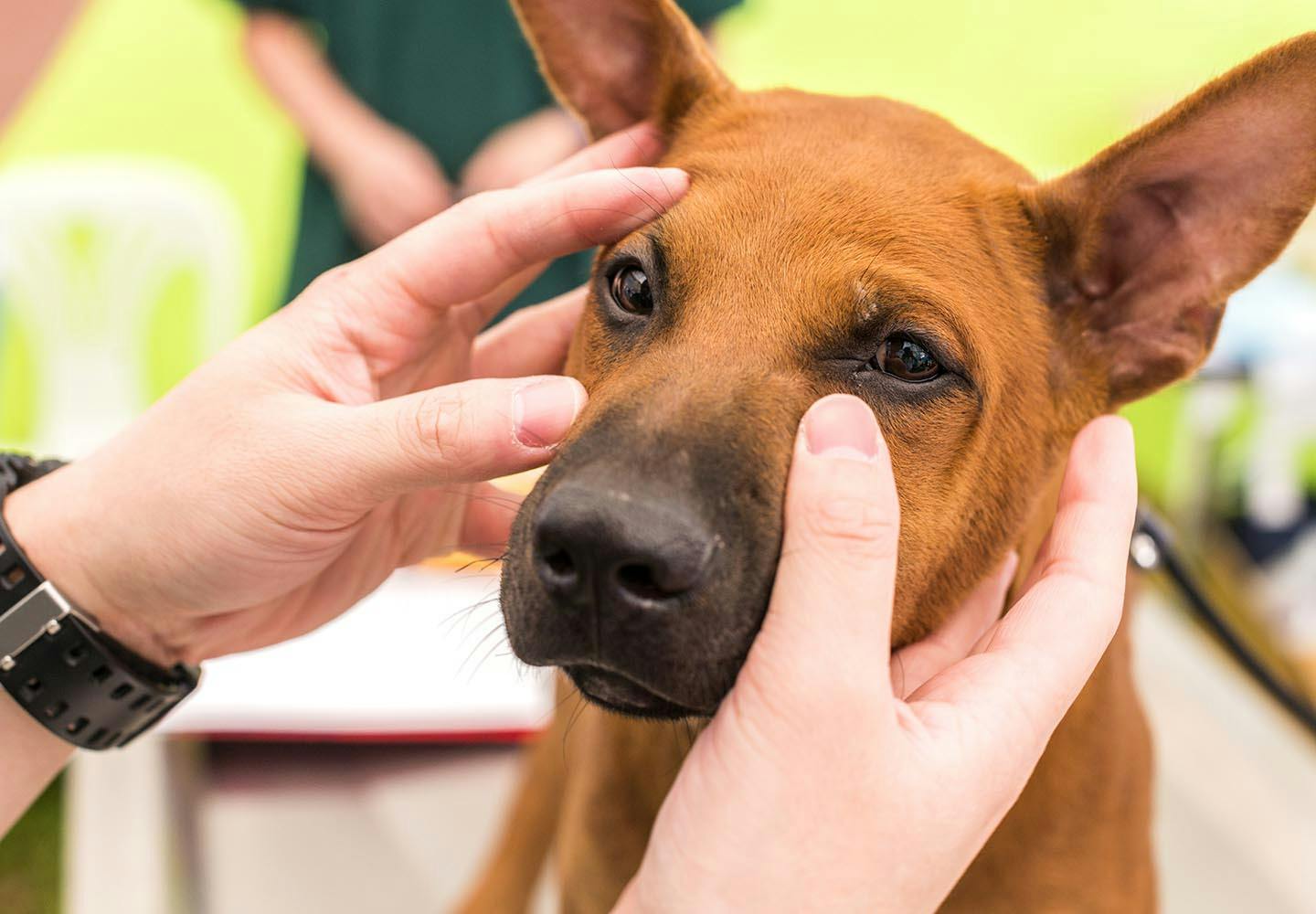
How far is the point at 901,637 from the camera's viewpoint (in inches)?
61.2

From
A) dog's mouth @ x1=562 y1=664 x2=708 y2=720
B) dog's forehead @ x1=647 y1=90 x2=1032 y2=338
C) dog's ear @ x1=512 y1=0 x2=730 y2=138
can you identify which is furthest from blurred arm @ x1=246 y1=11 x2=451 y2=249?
dog's mouth @ x1=562 y1=664 x2=708 y2=720

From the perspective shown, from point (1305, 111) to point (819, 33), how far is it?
4.92 meters

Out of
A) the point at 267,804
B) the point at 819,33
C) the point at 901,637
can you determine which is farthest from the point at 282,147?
the point at 901,637

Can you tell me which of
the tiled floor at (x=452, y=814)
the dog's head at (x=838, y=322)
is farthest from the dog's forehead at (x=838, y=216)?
the tiled floor at (x=452, y=814)

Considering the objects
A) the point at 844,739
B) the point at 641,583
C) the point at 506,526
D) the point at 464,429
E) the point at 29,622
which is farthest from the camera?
the point at 506,526

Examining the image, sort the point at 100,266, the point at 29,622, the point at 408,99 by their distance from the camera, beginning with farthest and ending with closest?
1. the point at 100,266
2. the point at 408,99
3. the point at 29,622

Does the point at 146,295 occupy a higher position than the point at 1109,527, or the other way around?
the point at 1109,527

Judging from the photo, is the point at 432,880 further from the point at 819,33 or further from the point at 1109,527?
the point at 819,33

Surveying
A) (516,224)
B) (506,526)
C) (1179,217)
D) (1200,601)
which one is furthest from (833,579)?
(1200,601)

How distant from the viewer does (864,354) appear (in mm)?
1452

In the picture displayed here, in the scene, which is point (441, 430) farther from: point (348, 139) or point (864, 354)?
point (348, 139)

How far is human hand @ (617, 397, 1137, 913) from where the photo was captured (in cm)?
107

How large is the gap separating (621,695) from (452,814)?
152 centimetres

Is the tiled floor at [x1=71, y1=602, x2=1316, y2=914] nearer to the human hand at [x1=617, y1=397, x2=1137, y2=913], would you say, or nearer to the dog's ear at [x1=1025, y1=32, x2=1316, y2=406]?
the dog's ear at [x1=1025, y1=32, x2=1316, y2=406]
